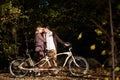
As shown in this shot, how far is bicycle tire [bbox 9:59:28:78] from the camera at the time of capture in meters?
14.7

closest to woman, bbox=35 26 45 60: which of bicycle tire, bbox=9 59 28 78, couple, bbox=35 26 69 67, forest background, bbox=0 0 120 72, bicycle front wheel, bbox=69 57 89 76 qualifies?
couple, bbox=35 26 69 67

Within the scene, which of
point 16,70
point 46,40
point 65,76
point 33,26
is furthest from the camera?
point 33,26

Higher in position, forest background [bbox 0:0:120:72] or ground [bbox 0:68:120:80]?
forest background [bbox 0:0:120:72]

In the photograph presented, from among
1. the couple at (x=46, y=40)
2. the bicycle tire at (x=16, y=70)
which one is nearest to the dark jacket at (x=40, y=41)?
the couple at (x=46, y=40)

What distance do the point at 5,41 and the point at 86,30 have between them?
3.50 m

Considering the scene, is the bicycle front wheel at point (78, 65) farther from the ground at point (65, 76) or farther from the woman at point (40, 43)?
the woman at point (40, 43)

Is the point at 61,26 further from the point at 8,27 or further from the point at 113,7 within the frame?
the point at 113,7

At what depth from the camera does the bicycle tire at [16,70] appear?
48.3 feet

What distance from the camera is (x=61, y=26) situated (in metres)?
19.2

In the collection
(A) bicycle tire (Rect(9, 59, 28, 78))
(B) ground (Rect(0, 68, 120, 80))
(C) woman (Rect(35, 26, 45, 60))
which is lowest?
(B) ground (Rect(0, 68, 120, 80))

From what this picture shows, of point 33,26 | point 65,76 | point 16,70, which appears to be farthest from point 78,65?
point 33,26

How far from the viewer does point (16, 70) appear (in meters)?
15.5

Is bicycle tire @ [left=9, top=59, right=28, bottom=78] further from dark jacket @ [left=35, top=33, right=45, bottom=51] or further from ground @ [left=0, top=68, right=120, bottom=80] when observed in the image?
dark jacket @ [left=35, top=33, right=45, bottom=51]

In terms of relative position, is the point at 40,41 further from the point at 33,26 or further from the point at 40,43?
the point at 33,26
